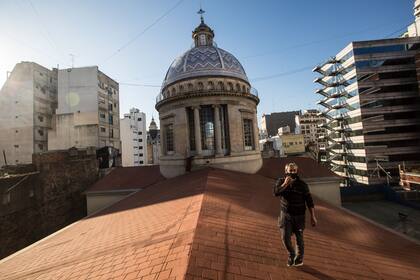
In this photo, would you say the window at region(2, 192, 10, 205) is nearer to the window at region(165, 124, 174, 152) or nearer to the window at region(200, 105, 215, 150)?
the window at region(165, 124, 174, 152)

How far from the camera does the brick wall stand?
60.7ft

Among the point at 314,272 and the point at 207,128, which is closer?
the point at 314,272

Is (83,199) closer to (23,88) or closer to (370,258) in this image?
(370,258)

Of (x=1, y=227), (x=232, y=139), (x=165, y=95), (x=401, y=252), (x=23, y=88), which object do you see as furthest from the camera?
(x=23, y=88)

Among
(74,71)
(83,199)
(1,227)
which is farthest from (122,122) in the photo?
(1,227)

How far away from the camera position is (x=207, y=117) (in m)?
20.1

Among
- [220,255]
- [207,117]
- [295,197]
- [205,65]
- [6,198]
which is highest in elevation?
[205,65]

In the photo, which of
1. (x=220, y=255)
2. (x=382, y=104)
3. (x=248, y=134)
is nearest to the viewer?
(x=220, y=255)

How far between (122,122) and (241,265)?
72.7 meters

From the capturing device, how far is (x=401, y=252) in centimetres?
705

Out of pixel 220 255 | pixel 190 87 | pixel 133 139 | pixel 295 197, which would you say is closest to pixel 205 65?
pixel 190 87

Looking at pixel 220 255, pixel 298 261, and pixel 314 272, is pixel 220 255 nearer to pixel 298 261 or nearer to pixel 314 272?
pixel 298 261

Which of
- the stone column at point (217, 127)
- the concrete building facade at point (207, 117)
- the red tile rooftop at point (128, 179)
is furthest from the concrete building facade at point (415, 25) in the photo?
the red tile rooftop at point (128, 179)

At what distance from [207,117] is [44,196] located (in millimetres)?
17716
